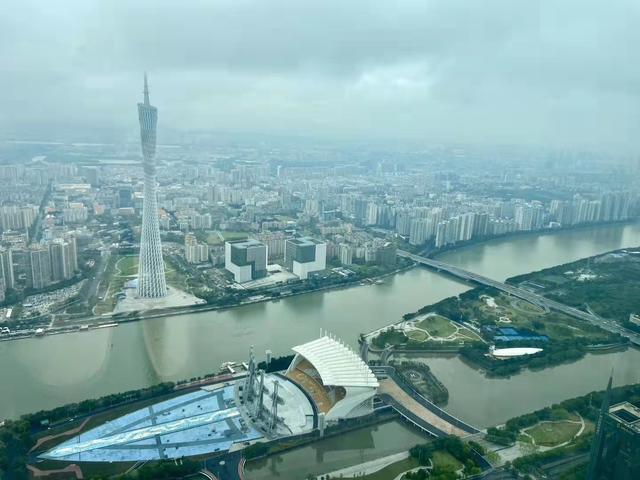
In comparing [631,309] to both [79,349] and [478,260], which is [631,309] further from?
[79,349]

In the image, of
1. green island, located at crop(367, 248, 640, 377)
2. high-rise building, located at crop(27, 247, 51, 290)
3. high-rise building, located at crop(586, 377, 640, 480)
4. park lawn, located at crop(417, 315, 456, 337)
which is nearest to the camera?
high-rise building, located at crop(586, 377, 640, 480)

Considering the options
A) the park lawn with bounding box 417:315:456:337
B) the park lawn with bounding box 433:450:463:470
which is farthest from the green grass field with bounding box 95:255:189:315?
the park lawn with bounding box 433:450:463:470

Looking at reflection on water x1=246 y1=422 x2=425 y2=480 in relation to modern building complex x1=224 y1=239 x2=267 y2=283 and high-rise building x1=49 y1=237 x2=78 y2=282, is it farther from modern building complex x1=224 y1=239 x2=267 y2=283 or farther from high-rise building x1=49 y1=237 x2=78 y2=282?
high-rise building x1=49 y1=237 x2=78 y2=282

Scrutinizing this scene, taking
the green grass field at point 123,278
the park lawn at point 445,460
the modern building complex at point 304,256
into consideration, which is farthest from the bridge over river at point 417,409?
the green grass field at point 123,278

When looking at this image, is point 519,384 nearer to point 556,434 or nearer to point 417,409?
point 556,434

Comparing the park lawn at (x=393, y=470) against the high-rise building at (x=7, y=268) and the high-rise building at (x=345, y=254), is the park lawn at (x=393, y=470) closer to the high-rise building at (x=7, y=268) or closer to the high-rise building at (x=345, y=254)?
the high-rise building at (x=7, y=268)

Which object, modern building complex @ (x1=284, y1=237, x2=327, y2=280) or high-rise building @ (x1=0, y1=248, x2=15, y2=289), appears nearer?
high-rise building @ (x1=0, y1=248, x2=15, y2=289)

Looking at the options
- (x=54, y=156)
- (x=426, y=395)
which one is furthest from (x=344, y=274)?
(x=54, y=156)
